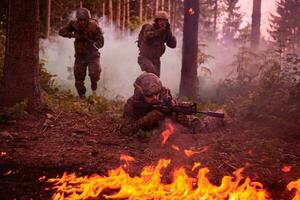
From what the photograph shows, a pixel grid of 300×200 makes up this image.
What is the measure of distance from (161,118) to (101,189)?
263cm

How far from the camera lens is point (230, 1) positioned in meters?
53.9

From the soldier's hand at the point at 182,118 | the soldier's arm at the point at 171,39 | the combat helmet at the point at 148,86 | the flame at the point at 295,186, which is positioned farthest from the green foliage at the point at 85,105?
the flame at the point at 295,186

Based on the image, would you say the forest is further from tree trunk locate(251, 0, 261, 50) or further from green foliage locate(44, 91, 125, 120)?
tree trunk locate(251, 0, 261, 50)

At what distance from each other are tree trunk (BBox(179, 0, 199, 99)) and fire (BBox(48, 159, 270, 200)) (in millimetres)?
6134

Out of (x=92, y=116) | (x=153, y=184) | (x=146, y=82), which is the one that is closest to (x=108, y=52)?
(x=92, y=116)

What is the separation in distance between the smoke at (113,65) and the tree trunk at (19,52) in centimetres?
692

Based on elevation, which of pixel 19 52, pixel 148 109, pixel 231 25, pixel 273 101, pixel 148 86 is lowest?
pixel 148 109

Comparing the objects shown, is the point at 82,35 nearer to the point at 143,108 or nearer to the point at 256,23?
the point at 143,108

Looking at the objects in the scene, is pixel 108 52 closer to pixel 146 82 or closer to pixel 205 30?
pixel 146 82

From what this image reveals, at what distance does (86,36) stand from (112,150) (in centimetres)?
455

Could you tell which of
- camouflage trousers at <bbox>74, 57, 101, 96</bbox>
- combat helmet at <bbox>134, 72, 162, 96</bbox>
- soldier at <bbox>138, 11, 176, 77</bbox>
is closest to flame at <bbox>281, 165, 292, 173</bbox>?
combat helmet at <bbox>134, 72, 162, 96</bbox>

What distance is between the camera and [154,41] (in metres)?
9.79

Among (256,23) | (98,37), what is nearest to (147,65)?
(98,37)

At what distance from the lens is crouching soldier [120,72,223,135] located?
6.80m
